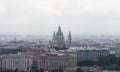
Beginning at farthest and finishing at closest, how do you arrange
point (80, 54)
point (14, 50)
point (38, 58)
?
point (14, 50)
point (80, 54)
point (38, 58)

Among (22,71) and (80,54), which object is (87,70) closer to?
(22,71)

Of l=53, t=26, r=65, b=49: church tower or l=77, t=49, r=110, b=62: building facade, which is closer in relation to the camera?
l=77, t=49, r=110, b=62: building facade

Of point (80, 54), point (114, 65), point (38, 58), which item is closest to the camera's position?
point (114, 65)

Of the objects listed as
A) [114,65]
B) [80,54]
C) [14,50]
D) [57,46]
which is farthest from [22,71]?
[57,46]

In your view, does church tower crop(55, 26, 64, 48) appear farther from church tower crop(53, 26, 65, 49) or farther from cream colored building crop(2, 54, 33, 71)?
cream colored building crop(2, 54, 33, 71)

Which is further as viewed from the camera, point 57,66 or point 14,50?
point 14,50

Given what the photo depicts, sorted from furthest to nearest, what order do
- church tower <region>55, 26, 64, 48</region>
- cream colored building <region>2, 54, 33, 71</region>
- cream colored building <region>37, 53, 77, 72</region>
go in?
1. church tower <region>55, 26, 64, 48</region>
2. cream colored building <region>2, 54, 33, 71</region>
3. cream colored building <region>37, 53, 77, 72</region>

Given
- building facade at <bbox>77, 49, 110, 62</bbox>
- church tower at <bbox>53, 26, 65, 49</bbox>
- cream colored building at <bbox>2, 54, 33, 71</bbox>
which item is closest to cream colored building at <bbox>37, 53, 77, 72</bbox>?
cream colored building at <bbox>2, 54, 33, 71</bbox>

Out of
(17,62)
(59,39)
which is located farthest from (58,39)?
(17,62)

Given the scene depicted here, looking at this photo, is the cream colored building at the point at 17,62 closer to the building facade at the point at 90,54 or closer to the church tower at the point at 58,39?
the building facade at the point at 90,54
